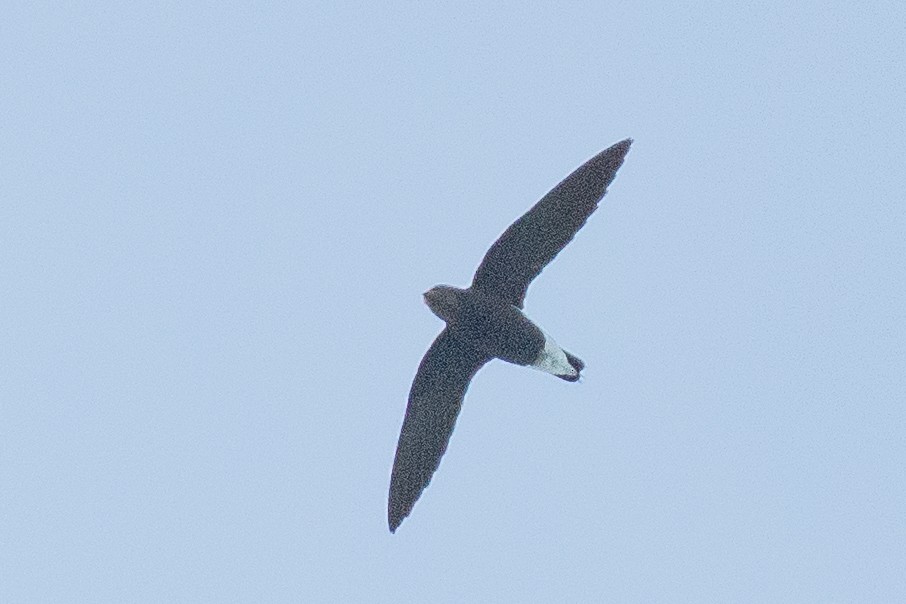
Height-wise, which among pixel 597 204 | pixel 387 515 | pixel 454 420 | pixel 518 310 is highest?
pixel 597 204

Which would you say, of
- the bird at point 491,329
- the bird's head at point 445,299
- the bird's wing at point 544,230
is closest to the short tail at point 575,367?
the bird at point 491,329

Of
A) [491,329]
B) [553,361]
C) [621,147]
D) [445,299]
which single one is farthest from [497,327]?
[621,147]

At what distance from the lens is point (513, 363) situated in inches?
779

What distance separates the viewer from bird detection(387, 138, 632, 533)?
18656 mm

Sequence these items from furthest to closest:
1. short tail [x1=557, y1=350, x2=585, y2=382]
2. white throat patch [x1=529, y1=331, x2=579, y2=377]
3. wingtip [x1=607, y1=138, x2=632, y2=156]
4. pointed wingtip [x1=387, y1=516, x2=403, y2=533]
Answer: pointed wingtip [x1=387, y1=516, x2=403, y2=533], short tail [x1=557, y1=350, x2=585, y2=382], white throat patch [x1=529, y1=331, x2=579, y2=377], wingtip [x1=607, y1=138, x2=632, y2=156]

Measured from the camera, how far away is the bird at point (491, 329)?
18.7 meters

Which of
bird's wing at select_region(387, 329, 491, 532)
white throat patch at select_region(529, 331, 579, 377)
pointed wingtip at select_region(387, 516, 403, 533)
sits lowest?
pointed wingtip at select_region(387, 516, 403, 533)

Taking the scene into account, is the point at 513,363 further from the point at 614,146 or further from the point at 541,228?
the point at 614,146

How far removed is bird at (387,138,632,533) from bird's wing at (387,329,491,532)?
0.05 feet

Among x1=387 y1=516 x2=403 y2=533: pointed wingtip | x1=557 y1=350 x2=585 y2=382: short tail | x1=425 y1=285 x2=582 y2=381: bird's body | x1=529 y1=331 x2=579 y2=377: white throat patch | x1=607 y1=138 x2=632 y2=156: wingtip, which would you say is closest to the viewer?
x1=607 y1=138 x2=632 y2=156: wingtip

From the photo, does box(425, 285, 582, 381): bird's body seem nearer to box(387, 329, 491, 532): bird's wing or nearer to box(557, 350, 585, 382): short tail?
box(557, 350, 585, 382): short tail

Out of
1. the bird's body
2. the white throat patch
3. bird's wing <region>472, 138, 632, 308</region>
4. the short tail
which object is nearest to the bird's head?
the bird's body

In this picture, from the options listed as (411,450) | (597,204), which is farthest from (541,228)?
(411,450)

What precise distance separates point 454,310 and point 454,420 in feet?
5.89
